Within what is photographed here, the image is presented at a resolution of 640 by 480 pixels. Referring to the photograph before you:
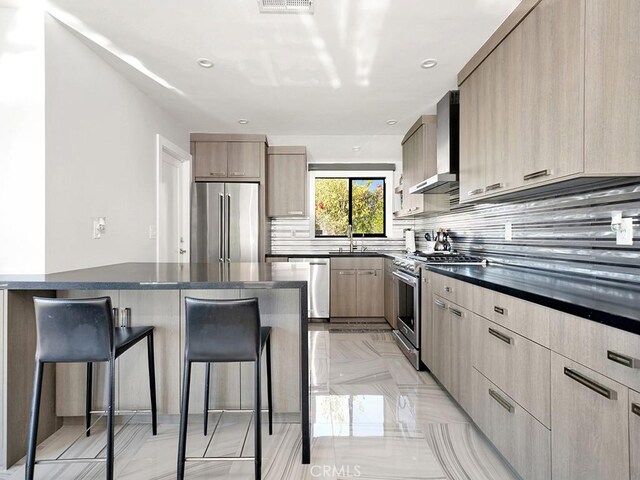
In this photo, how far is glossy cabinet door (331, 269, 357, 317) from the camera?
4227 millimetres

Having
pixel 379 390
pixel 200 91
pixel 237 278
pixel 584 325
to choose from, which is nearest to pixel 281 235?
pixel 200 91

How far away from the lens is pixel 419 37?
2.15 meters

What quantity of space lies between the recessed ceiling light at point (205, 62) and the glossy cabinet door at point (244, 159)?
1719 mm

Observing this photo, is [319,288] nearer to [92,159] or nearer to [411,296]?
[411,296]

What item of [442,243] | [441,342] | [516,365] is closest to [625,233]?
[516,365]

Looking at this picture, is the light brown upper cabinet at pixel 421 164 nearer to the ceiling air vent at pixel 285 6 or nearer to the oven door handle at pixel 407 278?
the oven door handle at pixel 407 278

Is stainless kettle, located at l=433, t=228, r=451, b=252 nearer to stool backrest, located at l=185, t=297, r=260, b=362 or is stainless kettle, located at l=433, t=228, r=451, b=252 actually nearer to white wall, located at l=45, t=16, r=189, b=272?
stool backrest, located at l=185, t=297, r=260, b=362

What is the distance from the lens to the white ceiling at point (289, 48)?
1.92m

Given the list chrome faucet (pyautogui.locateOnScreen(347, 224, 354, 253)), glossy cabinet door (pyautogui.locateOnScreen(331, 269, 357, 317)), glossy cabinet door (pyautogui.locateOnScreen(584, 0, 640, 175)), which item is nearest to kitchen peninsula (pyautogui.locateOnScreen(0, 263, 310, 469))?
glossy cabinet door (pyautogui.locateOnScreen(584, 0, 640, 175))

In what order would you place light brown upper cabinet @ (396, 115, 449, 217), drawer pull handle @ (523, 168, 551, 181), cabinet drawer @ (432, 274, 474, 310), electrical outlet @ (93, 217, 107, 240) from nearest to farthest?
drawer pull handle @ (523, 168, 551, 181) < cabinet drawer @ (432, 274, 474, 310) < electrical outlet @ (93, 217, 107, 240) < light brown upper cabinet @ (396, 115, 449, 217)

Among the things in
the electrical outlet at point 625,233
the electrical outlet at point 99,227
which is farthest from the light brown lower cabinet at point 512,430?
the electrical outlet at point 99,227

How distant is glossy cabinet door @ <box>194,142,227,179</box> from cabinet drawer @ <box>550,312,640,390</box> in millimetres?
3910

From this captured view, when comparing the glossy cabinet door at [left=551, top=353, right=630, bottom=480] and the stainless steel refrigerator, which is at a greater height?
the stainless steel refrigerator

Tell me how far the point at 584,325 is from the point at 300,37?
2211mm
